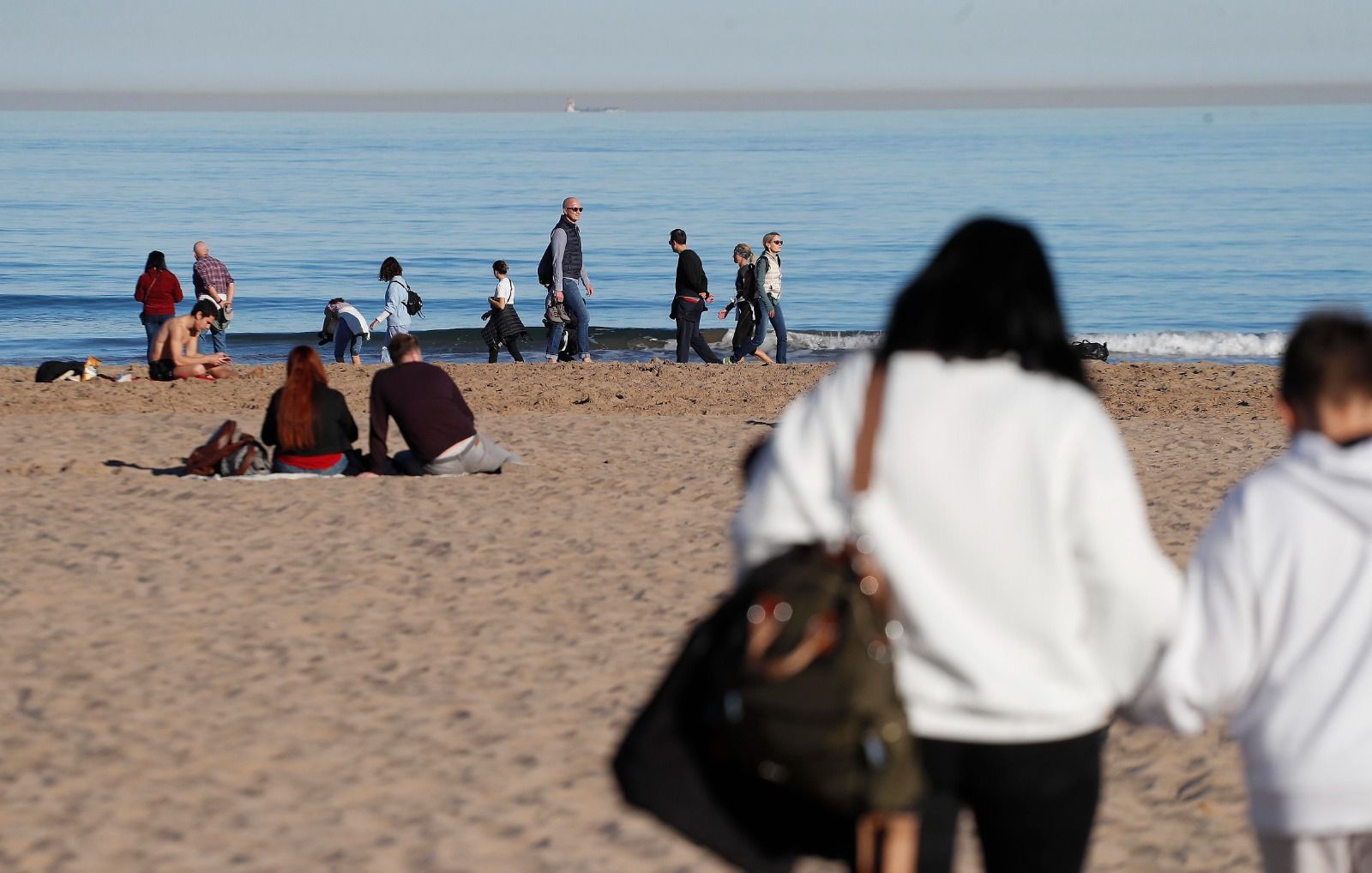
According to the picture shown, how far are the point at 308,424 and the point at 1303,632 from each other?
888 cm

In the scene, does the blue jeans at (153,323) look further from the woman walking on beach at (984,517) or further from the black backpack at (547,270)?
the woman walking on beach at (984,517)

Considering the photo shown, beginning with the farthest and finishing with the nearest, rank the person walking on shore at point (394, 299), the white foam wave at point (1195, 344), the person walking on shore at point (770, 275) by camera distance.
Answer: the white foam wave at point (1195, 344)
the person walking on shore at point (394, 299)
the person walking on shore at point (770, 275)

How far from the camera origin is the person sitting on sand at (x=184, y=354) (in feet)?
56.0

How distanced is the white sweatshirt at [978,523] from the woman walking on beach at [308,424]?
8.35 meters

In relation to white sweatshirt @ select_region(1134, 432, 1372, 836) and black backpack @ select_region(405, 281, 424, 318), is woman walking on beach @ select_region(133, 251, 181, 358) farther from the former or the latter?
white sweatshirt @ select_region(1134, 432, 1372, 836)

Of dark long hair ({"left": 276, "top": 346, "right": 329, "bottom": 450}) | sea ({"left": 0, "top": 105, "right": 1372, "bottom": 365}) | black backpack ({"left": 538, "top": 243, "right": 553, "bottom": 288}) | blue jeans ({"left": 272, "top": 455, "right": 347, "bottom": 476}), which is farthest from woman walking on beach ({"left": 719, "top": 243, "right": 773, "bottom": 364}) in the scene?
dark long hair ({"left": 276, "top": 346, "right": 329, "bottom": 450})

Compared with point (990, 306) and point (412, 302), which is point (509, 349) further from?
point (990, 306)

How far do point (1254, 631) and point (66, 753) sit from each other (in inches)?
162

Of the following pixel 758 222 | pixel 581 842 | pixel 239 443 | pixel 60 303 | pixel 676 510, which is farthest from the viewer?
pixel 758 222

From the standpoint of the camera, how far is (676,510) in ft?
32.3

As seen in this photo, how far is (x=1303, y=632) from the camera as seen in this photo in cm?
243

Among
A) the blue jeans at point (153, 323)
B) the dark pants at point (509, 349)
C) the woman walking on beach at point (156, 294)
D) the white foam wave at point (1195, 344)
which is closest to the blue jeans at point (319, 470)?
the woman walking on beach at point (156, 294)

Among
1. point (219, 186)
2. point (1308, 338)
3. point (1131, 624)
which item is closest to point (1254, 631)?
point (1131, 624)

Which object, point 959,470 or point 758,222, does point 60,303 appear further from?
point 959,470
